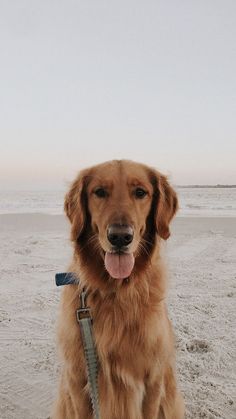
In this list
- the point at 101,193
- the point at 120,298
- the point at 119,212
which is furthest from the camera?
the point at 101,193

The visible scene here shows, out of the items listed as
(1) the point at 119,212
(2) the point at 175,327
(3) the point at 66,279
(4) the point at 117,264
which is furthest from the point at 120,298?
(2) the point at 175,327

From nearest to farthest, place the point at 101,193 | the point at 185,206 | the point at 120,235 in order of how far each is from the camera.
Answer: the point at 120,235
the point at 101,193
the point at 185,206

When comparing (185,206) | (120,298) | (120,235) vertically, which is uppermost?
(120,235)

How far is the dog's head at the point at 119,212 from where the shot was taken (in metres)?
2.40

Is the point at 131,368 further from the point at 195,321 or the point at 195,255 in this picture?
the point at 195,255

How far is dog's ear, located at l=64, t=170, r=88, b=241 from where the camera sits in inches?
104

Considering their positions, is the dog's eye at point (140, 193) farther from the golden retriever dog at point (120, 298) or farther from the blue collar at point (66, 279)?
the blue collar at point (66, 279)

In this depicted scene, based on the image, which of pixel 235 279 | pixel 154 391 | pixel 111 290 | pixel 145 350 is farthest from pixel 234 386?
pixel 235 279

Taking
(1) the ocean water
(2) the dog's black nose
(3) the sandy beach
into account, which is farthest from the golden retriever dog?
(1) the ocean water

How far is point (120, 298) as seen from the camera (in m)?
2.57

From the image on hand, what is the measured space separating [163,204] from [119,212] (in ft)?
1.80

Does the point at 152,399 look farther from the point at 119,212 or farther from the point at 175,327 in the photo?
the point at 175,327

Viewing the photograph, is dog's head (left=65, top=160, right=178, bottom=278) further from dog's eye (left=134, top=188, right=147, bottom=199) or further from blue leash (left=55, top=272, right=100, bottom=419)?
blue leash (left=55, top=272, right=100, bottom=419)

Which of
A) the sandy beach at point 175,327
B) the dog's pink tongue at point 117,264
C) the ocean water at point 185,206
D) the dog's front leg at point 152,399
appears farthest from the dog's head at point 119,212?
the ocean water at point 185,206
